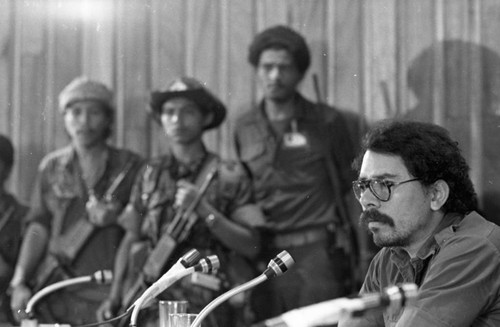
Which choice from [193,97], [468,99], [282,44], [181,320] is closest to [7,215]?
[193,97]

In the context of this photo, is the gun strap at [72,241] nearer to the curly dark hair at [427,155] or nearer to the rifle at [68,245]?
the rifle at [68,245]

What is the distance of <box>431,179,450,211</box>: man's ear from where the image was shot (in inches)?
113

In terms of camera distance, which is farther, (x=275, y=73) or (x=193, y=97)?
(x=193, y=97)

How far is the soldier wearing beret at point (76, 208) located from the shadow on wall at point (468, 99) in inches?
60.5

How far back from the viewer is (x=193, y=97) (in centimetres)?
484

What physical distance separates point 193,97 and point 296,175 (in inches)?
26.7

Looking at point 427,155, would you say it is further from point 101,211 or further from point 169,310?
point 101,211

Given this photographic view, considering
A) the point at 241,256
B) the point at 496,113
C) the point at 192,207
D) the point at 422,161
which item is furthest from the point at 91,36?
the point at 422,161

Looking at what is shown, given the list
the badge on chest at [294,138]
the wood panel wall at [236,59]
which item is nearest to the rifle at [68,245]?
the wood panel wall at [236,59]

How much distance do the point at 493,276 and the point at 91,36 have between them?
10.1ft

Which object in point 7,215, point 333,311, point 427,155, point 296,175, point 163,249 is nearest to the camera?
point 333,311

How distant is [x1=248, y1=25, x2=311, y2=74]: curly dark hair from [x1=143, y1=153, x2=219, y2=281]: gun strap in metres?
0.56

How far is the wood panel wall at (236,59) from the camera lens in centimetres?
447

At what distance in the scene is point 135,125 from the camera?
495 centimetres
